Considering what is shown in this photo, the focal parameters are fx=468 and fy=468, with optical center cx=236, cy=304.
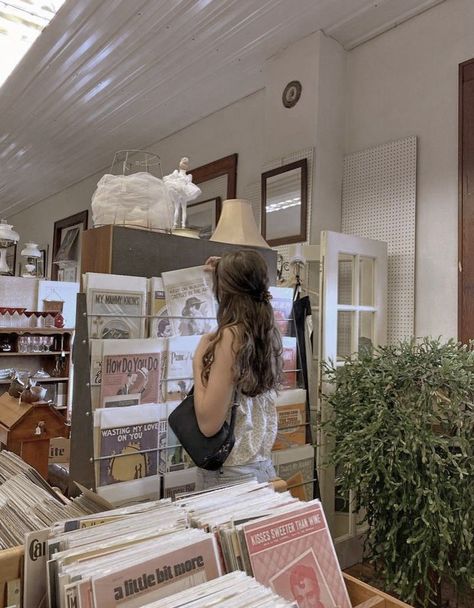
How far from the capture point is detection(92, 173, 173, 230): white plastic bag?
61.1 inches

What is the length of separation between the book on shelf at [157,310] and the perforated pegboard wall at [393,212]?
1.41 m

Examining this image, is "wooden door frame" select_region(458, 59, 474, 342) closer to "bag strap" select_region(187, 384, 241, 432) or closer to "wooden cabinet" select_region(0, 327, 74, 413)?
"bag strap" select_region(187, 384, 241, 432)

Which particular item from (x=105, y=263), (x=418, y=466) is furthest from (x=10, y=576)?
(x=418, y=466)

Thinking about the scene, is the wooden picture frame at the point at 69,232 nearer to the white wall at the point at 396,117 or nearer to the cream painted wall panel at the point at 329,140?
the white wall at the point at 396,117

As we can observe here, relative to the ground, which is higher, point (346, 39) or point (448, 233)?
point (346, 39)

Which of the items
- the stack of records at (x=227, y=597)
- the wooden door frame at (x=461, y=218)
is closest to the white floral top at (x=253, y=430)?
the stack of records at (x=227, y=597)

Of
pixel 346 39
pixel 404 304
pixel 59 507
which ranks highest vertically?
pixel 346 39

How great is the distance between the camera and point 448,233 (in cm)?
230

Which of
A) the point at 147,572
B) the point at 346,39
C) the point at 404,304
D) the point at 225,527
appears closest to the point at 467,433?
the point at 404,304

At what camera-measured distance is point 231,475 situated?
133 centimetres

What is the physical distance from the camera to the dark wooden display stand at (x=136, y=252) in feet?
4.94

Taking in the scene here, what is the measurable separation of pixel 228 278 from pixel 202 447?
0.46 metres

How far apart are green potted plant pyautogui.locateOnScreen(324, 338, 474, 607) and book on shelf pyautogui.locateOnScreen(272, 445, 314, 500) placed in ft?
0.55

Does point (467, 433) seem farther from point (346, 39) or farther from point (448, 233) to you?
point (346, 39)
